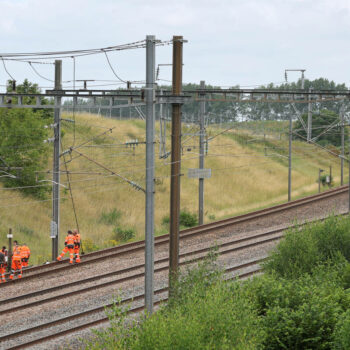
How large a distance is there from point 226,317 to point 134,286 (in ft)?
34.8

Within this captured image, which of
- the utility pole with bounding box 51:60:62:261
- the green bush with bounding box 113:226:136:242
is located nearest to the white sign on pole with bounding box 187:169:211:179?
the green bush with bounding box 113:226:136:242

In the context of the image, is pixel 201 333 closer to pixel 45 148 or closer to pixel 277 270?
pixel 277 270

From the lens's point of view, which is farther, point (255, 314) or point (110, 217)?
point (110, 217)

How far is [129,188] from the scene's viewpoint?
1671 inches

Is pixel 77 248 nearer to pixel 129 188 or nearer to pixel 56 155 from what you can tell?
pixel 56 155

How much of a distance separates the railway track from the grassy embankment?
287 cm

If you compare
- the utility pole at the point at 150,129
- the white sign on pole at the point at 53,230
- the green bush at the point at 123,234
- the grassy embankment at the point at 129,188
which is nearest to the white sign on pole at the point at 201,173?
the grassy embankment at the point at 129,188

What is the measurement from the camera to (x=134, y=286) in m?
21.2

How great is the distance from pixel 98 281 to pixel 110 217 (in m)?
14.3

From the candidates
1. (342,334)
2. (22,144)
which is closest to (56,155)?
(22,144)

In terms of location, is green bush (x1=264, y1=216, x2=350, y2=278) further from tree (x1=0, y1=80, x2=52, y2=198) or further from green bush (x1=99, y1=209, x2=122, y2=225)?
green bush (x1=99, y1=209, x2=122, y2=225)

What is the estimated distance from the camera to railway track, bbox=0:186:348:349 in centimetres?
1708

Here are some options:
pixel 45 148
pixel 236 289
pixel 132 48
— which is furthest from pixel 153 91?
pixel 45 148

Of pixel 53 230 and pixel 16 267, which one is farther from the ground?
pixel 53 230
